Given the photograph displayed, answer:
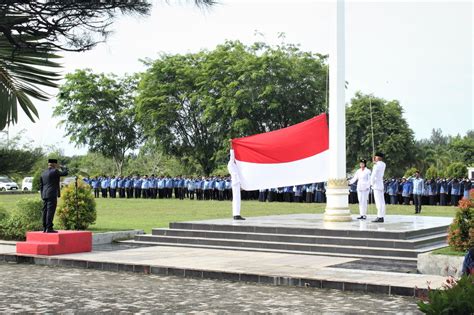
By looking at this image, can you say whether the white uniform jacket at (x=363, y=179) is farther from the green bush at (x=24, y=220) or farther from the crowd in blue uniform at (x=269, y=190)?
the crowd in blue uniform at (x=269, y=190)

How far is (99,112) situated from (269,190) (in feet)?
73.2

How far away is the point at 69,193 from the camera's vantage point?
16641 millimetres

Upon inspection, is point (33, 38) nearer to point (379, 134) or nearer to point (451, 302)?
point (451, 302)

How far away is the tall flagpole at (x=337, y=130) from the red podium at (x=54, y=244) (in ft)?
18.6

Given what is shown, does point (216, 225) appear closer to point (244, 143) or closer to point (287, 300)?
point (244, 143)

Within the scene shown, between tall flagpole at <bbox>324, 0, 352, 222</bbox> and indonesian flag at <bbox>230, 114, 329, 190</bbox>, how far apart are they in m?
0.70

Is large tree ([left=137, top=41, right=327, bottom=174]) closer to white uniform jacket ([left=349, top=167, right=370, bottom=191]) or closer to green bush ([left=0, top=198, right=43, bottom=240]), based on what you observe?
white uniform jacket ([left=349, top=167, right=370, bottom=191])

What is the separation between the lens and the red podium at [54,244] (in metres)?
13.4

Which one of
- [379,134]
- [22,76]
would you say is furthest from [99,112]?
[22,76]

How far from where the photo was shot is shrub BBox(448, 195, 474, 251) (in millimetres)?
10453

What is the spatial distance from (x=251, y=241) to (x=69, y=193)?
4.85 metres

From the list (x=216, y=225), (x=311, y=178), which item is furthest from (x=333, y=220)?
(x=216, y=225)

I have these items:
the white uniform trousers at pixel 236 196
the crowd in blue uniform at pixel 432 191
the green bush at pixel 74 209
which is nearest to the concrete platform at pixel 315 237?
the white uniform trousers at pixel 236 196

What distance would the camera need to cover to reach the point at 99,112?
53719mm
